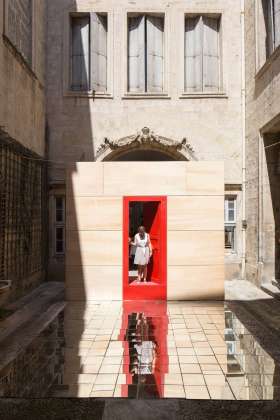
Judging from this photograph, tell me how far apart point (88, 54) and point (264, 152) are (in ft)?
20.4

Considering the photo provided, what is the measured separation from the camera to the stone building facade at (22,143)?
964 centimetres

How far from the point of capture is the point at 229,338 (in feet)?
24.3

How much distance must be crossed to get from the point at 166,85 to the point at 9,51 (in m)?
5.41

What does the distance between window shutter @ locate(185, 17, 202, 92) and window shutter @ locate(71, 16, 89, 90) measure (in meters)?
3.08

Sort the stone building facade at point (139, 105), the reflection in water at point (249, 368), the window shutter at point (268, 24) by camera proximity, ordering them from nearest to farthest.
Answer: the reflection in water at point (249, 368) → the window shutter at point (268, 24) → the stone building facade at point (139, 105)

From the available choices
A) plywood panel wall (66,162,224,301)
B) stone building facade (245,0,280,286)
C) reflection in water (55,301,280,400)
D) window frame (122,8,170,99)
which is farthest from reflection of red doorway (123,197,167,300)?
window frame (122,8,170,99)

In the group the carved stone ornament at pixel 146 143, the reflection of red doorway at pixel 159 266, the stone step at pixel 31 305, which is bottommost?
the stone step at pixel 31 305

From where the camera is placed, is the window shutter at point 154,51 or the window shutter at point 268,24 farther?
the window shutter at point 154,51

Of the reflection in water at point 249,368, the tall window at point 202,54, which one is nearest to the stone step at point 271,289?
the reflection in water at point 249,368

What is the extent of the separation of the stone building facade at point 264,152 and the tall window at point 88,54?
14.6 feet

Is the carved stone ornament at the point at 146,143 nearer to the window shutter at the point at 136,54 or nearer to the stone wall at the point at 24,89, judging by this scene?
the window shutter at the point at 136,54

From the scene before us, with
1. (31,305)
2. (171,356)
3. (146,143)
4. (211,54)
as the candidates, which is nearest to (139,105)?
(146,143)

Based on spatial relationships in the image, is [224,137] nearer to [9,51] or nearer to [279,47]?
[279,47]

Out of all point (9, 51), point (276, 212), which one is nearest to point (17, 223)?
point (9, 51)
